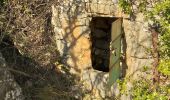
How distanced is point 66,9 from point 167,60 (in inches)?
127

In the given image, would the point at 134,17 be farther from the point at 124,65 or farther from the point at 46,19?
the point at 46,19

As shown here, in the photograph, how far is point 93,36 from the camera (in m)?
8.31

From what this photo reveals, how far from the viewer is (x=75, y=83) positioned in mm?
8258

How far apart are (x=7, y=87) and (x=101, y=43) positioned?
2704 millimetres

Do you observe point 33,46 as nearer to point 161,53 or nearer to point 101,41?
point 101,41

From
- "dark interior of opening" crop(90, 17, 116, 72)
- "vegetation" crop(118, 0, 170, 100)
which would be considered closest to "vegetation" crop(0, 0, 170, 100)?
"dark interior of opening" crop(90, 17, 116, 72)

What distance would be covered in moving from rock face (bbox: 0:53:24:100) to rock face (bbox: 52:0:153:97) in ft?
6.00

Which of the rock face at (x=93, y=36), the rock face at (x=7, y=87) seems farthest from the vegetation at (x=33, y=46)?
the rock face at (x=7, y=87)

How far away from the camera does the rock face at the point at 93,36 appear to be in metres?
7.21

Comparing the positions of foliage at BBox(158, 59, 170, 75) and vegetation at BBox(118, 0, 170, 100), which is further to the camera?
vegetation at BBox(118, 0, 170, 100)

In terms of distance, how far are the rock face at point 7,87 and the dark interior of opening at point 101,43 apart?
216cm

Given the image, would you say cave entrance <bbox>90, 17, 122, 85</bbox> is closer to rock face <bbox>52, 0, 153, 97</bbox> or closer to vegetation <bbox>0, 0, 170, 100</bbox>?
rock face <bbox>52, 0, 153, 97</bbox>

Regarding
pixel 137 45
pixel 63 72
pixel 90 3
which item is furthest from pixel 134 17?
pixel 63 72

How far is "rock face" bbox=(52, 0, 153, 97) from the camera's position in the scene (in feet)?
23.7
